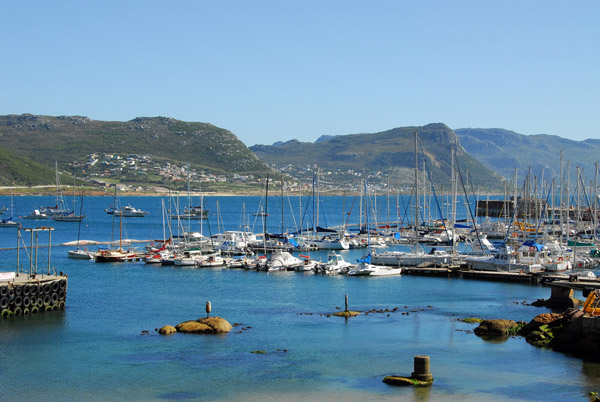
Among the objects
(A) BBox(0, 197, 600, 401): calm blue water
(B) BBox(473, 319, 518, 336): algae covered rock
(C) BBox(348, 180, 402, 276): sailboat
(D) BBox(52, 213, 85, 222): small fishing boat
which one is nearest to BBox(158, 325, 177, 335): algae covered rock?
(A) BBox(0, 197, 600, 401): calm blue water

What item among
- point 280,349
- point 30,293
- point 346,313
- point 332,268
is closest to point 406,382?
point 280,349

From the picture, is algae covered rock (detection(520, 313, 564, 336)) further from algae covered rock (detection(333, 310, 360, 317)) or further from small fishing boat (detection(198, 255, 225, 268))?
small fishing boat (detection(198, 255, 225, 268))

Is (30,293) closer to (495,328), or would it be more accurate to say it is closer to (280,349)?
(280,349)

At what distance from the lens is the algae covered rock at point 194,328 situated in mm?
41844

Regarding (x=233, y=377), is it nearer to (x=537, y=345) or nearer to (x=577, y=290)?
(x=537, y=345)

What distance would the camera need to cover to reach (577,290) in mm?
58031

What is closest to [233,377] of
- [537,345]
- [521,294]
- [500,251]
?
[537,345]

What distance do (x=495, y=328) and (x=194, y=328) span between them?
53.6ft

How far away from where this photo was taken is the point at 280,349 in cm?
3834

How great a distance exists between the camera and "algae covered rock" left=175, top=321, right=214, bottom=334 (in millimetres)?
41844

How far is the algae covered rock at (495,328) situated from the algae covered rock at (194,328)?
1466cm

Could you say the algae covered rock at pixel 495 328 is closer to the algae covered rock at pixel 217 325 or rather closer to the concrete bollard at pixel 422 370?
the concrete bollard at pixel 422 370

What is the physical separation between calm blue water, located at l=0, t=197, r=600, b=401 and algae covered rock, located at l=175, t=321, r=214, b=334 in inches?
39.0

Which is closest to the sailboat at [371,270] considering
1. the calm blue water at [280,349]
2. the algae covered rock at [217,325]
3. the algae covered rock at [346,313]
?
the calm blue water at [280,349]
